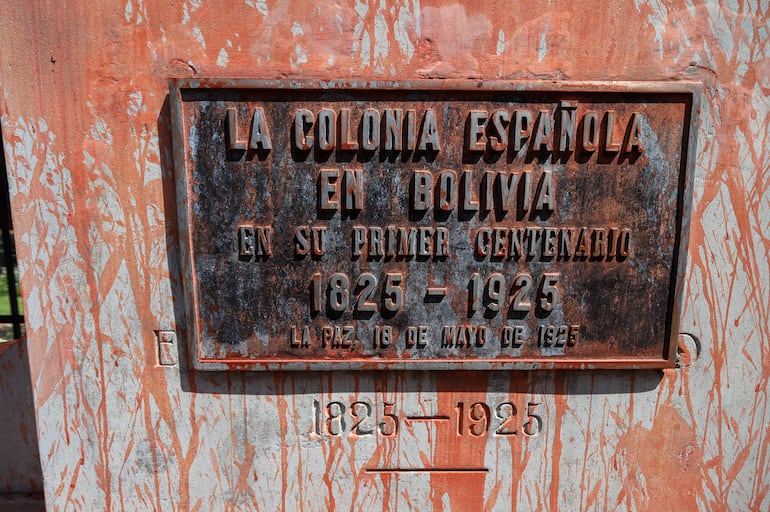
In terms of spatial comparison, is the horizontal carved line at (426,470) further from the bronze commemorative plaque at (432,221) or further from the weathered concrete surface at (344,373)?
the bronze commemorative plaque at (432,221)

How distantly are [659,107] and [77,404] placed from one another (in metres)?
2.53

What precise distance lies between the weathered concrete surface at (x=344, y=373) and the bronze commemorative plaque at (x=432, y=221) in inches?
3.8

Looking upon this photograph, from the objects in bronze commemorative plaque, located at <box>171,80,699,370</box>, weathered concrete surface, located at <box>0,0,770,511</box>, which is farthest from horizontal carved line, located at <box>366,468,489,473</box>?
bronze commemorative plaque, located at <box>171,80,699,370</box>

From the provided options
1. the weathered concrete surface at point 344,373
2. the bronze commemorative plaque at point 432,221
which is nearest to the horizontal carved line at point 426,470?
the weathered concrete surface at point 344,373

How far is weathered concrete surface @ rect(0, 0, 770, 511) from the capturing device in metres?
1.79

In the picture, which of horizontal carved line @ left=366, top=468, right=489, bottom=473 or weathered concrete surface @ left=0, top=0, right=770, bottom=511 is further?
horizontal carved line @ left=366, top=468, right=489, bottom=473

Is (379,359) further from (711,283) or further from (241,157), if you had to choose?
(711,283)

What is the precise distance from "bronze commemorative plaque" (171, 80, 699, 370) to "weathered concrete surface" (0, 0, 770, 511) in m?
0.10

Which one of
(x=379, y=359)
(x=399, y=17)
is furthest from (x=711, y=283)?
(x=399, y=17)

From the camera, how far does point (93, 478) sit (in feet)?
6.93

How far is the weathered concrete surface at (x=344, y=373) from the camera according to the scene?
1.79 metres

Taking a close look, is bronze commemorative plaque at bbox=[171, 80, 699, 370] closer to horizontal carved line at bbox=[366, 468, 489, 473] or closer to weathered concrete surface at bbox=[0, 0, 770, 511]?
weathered concrete surface at bbox=[0, 0, 770, 511]

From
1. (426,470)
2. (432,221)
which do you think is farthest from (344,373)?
(432,221)

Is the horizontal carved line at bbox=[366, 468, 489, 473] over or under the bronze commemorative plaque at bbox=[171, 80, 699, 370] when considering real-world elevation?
under
